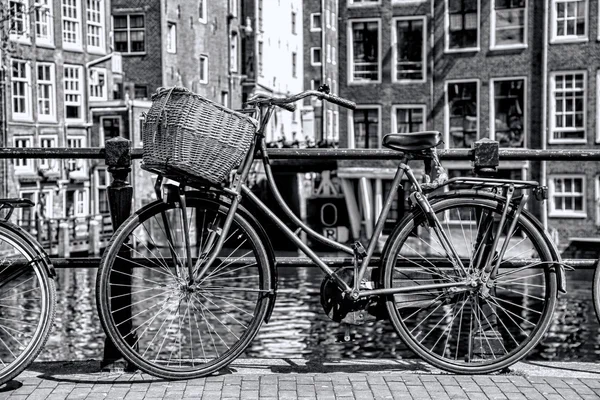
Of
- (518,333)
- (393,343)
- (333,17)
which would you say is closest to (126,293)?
(393,343)

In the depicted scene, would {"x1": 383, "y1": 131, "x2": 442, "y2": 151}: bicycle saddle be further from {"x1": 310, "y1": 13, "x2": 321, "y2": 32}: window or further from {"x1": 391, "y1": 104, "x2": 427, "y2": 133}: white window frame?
{"x1": 310, "y1": 13, "x2": 321, "y2": 32}: window

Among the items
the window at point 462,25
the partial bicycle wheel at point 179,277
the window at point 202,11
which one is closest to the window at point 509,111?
the window at point 462,25

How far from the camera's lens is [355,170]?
31125 mm

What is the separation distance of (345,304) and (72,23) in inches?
1171

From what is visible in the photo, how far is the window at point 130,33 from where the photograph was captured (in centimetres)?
3378

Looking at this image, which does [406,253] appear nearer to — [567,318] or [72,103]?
[567,318]

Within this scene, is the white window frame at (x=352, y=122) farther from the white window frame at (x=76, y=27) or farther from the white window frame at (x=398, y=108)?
the white window frame at (x=76, y=27)

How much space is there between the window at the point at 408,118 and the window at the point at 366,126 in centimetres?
58

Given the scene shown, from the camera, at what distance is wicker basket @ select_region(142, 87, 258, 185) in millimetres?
2908

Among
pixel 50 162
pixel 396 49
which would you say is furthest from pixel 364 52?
pixel 50 162

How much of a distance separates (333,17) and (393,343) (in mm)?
22410

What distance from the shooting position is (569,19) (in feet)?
91.8

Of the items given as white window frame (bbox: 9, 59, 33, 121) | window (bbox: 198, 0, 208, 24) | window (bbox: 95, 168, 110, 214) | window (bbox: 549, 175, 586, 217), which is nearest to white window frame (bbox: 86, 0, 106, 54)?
white window frame (bbox: 9, 59, 33, 121)

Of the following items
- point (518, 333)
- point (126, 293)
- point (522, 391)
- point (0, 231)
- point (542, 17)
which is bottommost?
point (518, 333)
